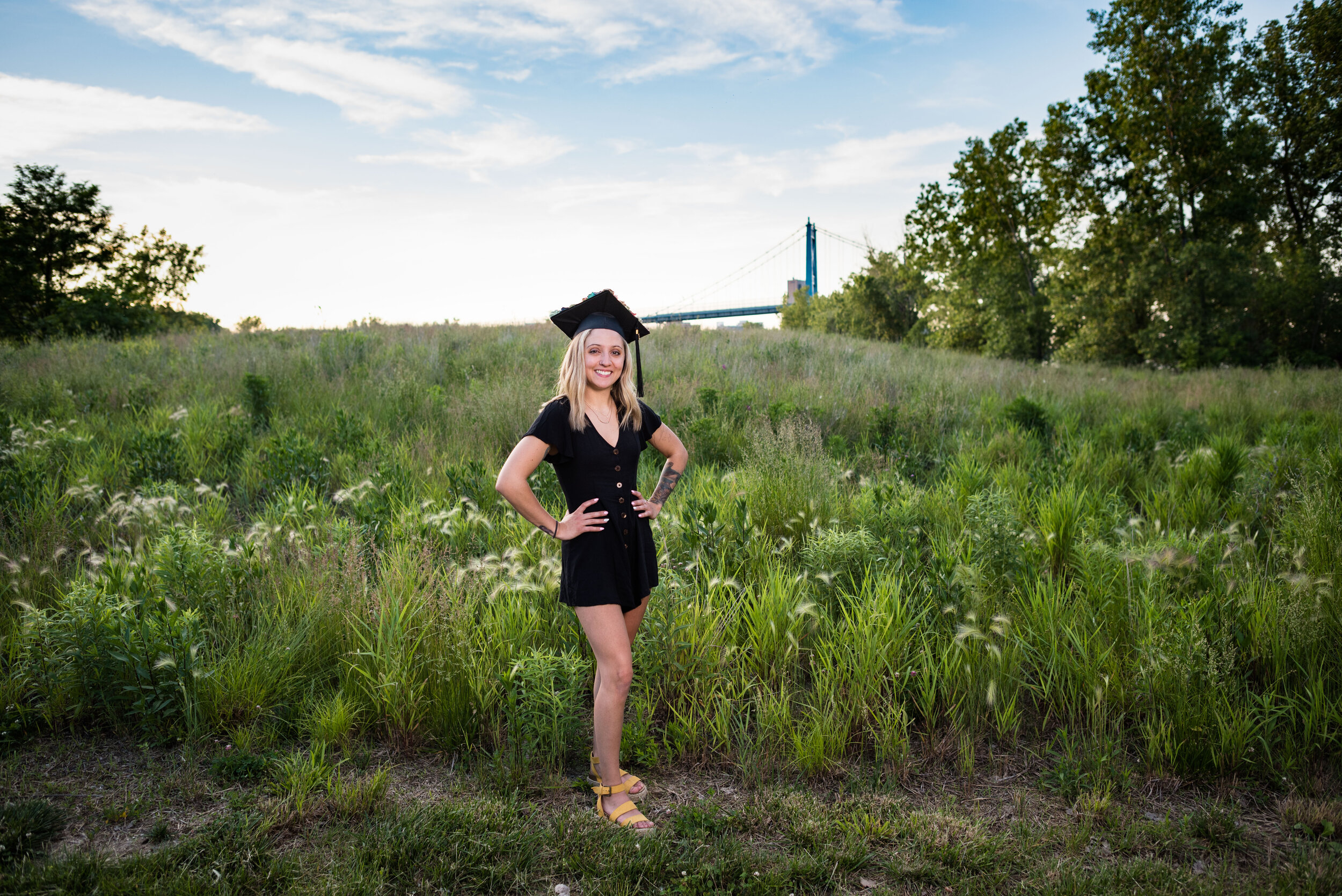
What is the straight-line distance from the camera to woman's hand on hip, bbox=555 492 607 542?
8.78 feet

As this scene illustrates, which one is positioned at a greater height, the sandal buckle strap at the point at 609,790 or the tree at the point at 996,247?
the tree at the point at 996,247

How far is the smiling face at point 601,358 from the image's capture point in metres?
2.87

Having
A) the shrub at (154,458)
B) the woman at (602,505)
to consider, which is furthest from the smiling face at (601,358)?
the shrub at (154,458)

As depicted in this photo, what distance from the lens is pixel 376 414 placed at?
27.9 ft

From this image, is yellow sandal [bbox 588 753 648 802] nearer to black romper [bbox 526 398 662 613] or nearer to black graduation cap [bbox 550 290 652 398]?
black romper [bbox 526 398 662 613]

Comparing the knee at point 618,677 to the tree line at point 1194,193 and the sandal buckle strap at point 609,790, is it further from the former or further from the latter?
the tree line at point 1194,193

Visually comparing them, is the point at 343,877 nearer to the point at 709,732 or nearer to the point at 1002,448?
the point at 709,732

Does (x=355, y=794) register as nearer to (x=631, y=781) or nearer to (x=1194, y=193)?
(x=631, y=781)

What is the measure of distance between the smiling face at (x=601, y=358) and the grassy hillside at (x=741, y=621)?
129 cm

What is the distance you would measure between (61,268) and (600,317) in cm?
2959

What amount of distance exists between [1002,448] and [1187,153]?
20.2m

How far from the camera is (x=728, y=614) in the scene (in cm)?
380


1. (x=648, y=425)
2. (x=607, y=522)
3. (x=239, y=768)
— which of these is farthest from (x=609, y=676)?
(x=239, y=768)

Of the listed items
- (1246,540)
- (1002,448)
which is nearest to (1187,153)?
(1002,448)
